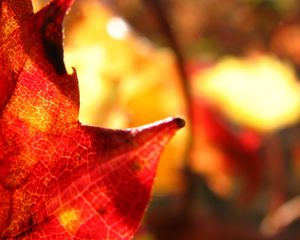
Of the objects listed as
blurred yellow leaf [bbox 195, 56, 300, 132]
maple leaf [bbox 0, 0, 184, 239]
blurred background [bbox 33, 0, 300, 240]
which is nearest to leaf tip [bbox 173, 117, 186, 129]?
maple leaf [bbox 0, 0, 184, 239]

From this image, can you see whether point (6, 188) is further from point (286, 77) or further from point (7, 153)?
point (286, 77)

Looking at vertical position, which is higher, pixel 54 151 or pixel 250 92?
pixel 250 92

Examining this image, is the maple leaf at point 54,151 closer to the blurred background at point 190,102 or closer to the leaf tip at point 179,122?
the leaf tip at point 179,122

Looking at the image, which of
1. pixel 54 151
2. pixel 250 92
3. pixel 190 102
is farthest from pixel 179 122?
pixel 250 92

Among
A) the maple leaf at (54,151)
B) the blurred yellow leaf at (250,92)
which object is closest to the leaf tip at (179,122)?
the maple leaf at (54,151)

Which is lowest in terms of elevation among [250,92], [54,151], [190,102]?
[54,151]

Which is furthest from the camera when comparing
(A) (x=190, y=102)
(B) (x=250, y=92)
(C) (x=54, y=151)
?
(B) (x=250, y=92)

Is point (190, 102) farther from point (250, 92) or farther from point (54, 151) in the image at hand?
point (54, 151)
